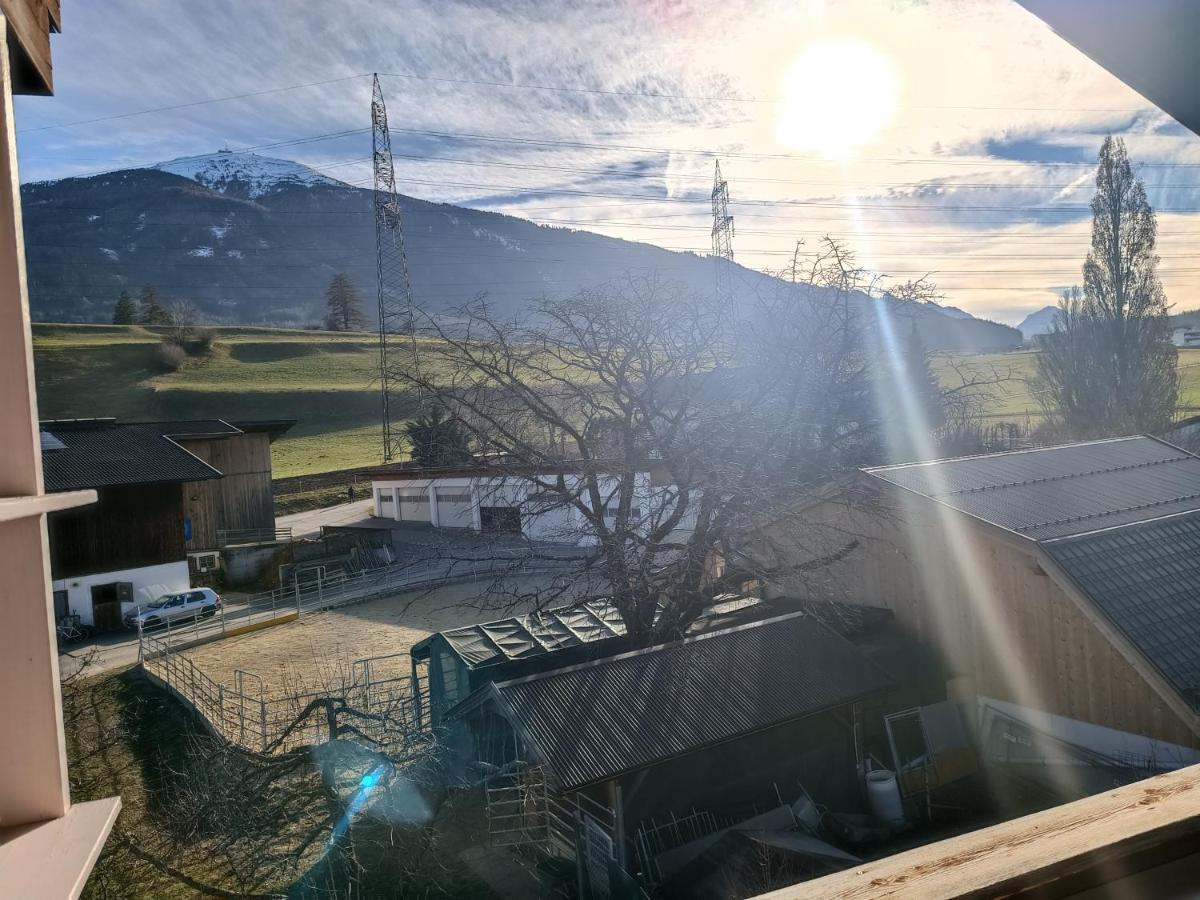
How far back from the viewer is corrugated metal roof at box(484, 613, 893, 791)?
26.4 feet

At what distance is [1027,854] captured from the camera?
917mm

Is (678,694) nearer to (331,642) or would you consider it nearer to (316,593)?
(331,642)

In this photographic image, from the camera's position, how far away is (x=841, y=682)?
979cm

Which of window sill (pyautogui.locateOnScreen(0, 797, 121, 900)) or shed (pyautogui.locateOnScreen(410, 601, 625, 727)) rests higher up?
window sill (pyautogui.locateOnScreen(0, 797, 121, 900))

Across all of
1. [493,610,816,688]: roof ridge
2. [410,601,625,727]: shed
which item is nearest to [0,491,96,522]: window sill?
[493,610,816,688]: roof ridge

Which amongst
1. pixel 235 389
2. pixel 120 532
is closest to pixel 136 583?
pixel 120 532

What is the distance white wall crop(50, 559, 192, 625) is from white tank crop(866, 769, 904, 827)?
19.2 meters

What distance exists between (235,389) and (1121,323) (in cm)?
5607

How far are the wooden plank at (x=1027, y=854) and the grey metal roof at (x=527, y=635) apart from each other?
1003cm

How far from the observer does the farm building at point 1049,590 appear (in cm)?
880

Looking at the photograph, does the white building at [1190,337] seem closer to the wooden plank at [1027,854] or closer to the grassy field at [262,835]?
the grassy field at [262,835]

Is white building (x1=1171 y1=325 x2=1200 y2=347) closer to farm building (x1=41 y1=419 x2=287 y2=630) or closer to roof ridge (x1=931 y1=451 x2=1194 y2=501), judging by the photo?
roof ridge (x1=931 y1=451 x2=1194 y2=501)

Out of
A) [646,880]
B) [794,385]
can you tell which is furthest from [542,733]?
[794,385]

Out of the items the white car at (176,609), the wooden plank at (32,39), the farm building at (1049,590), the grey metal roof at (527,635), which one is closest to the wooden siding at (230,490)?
the white car at (176,609)
